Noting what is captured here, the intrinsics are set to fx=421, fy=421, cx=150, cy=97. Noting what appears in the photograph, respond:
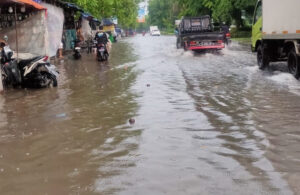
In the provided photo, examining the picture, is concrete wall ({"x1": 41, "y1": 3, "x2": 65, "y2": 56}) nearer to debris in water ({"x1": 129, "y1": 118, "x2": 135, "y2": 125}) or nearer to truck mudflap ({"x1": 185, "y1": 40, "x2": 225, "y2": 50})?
truck mudflap ({"x1": 185, "y1": 40, "x2": 225, "y2": 50})

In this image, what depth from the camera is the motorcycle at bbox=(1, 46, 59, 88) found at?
1198 cm

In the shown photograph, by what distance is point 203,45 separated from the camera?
2205cm

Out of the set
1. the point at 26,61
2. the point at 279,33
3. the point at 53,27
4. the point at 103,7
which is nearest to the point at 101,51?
the point at 53,27

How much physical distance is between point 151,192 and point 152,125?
2859mm

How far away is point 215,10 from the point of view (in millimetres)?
44969

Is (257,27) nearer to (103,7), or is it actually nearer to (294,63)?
(294,63)

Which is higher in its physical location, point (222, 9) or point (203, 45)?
point (222, 9)

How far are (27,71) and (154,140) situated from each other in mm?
6853

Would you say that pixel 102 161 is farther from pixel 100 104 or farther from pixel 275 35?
pixel 275 35

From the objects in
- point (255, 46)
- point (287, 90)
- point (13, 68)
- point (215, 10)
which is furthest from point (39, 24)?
point (215, 10)

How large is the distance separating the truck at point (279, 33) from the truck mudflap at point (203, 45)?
21.8ft

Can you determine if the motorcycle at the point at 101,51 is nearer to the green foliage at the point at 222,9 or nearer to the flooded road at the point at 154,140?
the flooded road at the point at 154,140

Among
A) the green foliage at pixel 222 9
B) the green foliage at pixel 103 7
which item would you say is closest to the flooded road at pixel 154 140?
the green foliage at pixel 103 7

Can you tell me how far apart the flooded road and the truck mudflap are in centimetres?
1084
